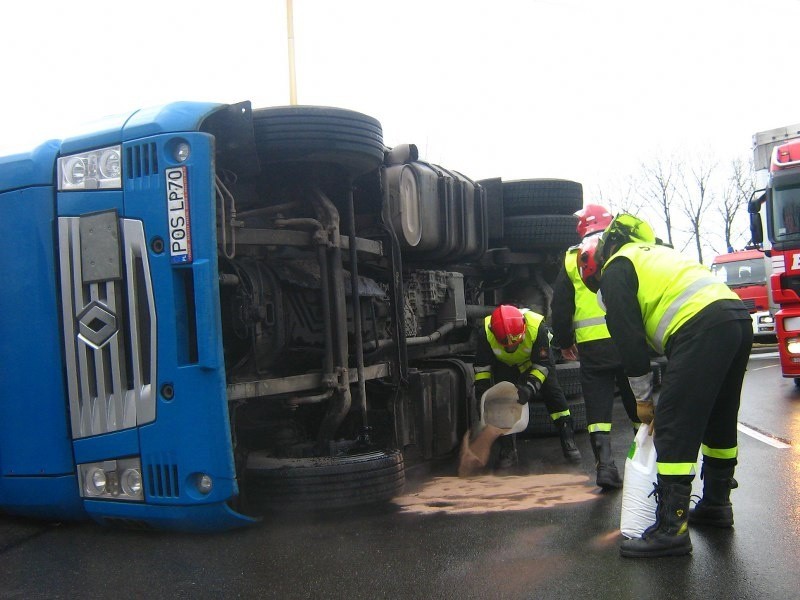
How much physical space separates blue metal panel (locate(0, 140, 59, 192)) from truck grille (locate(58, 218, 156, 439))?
249 millimetres

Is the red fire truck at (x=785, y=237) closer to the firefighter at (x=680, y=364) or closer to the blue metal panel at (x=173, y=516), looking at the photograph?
the firefighter at (x=680, y=364)

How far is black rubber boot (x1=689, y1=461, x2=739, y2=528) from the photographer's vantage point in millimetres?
3969

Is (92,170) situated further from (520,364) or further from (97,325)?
(520,364)

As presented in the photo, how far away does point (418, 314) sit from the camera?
6.36 metres

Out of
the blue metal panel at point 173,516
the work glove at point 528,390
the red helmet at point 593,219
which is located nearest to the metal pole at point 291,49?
the work glove at point 528,390

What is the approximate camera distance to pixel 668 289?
378 cm

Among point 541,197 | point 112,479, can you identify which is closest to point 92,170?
point 112,479

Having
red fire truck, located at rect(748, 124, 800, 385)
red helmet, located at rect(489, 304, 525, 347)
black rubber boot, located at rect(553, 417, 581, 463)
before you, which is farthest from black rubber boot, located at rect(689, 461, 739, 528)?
red fire truck, located at rect(748, 124, 800, 385)

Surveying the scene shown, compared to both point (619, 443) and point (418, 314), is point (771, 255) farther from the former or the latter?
point (418, 314)

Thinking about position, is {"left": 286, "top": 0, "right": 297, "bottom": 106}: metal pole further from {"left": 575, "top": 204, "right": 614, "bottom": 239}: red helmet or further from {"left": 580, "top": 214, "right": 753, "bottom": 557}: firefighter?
{"left": 580, "top": 214, "right": 753, "bottom": 557}: firefighter

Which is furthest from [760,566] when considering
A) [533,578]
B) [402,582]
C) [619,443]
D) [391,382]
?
[619,443]

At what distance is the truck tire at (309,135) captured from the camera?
14.2 ft

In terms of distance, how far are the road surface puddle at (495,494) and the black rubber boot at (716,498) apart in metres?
0.82

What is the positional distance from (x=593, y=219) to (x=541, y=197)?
3.16 metres
